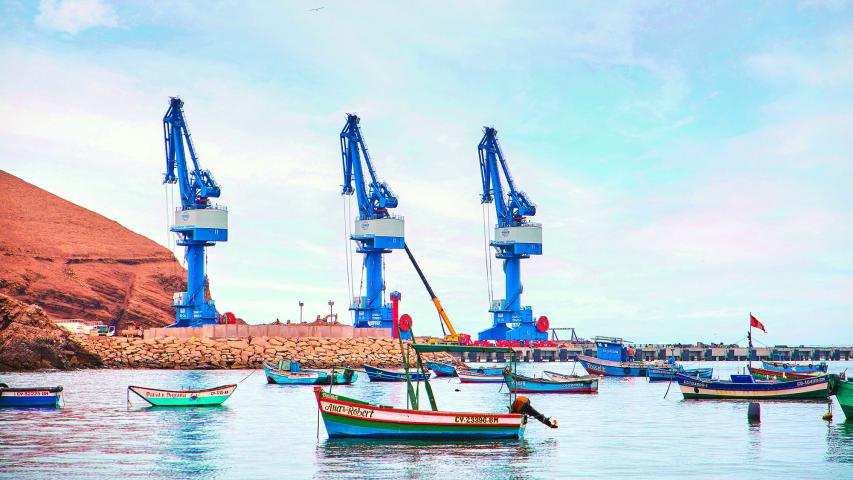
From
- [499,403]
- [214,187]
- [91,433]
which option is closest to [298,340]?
[214,187]

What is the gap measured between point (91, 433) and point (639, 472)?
81.6 ft

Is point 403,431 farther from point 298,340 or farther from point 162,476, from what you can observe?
point 298,340

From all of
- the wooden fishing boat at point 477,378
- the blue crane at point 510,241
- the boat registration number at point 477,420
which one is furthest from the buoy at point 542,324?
the boat registration number at point 477,420

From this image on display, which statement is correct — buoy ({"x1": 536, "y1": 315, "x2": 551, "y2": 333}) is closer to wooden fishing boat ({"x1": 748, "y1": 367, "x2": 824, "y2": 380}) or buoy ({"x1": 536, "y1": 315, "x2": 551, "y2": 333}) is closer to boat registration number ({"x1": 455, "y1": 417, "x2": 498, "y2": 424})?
wooden fishing boat ({"x1": 748, "y1": 367, "x2": 824, "y2": 380})

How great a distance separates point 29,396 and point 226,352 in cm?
5513

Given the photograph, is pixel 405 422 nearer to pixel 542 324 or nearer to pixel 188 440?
pixel 188 440

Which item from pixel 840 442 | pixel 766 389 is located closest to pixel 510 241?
pixel 766 389

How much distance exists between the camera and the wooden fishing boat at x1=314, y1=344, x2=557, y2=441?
40438mm

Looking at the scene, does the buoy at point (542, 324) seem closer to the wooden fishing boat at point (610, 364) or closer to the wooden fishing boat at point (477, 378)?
the wooden fishing boat at point (610, 364)

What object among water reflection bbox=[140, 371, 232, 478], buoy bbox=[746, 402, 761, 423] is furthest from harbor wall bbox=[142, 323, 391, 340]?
buoy bbox=[746, 402, 761, 423]

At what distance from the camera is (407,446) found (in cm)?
4019

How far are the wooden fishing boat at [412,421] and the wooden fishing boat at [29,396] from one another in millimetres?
23734

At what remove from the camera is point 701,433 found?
158 feet

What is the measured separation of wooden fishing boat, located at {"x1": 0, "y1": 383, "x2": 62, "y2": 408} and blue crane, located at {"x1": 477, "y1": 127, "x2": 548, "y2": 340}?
96.1 metres
